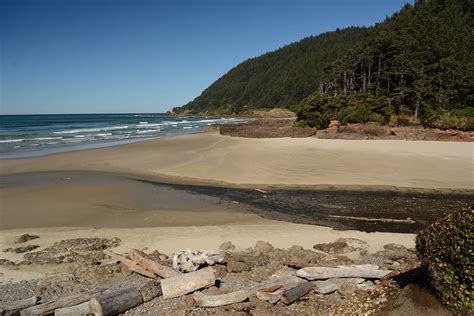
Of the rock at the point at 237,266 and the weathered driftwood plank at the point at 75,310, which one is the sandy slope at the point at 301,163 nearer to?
the rock at the point at 237,266

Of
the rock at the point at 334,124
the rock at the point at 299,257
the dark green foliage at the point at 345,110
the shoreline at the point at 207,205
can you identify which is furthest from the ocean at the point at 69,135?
the rock at the point at 299,257

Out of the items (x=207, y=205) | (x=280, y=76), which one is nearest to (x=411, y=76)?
(x=207, y=205)

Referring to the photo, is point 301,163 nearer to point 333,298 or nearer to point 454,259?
point 333,298

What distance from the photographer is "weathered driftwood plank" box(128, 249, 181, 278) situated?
605cm

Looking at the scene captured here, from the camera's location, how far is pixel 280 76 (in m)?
143

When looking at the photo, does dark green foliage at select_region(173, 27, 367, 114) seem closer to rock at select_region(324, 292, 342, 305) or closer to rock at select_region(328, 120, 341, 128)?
rock at select_region(328, 120, 341, 128)

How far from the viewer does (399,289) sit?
5180 millimetres

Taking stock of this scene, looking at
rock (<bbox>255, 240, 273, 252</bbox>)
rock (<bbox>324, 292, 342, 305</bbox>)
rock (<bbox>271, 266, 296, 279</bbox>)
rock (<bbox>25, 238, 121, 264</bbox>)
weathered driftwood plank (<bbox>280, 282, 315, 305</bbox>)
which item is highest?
weathered driftwood plank (<bbox>280, 282, 315, 305</bbox>)

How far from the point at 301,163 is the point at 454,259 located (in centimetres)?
1496

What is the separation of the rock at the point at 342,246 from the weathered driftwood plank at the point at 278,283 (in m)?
Result: 2.22

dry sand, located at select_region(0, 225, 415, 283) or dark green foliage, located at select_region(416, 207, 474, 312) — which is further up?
dark green foliage, located at select_region(416, 207, 474, 312)

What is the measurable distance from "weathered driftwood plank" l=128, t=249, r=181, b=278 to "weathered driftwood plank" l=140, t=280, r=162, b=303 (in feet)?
1.17

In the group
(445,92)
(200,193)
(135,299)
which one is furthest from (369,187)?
(445,92)

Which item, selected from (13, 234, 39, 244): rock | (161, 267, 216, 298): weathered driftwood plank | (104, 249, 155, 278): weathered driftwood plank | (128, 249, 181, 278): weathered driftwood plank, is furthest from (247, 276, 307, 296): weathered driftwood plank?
(13, 234, 39, 244): rock
